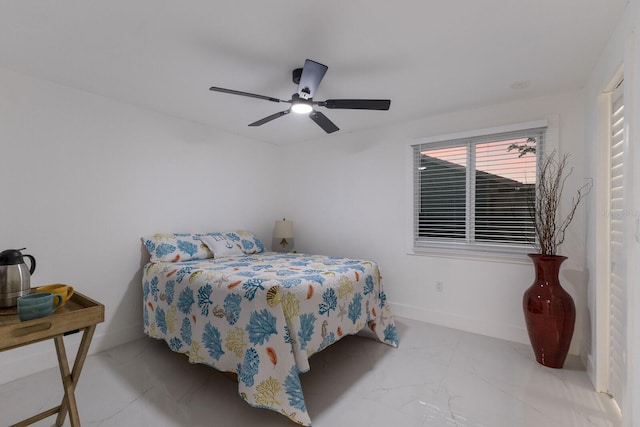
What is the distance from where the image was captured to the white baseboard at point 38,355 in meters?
2.17

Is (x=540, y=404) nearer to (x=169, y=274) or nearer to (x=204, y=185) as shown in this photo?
(x=169, y=274)

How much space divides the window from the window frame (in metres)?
0.01

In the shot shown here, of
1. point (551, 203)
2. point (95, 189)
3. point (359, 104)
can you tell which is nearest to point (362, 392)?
point (359, 104)

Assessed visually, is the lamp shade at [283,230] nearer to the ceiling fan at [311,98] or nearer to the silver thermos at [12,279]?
the ceiling fan at [311,98]

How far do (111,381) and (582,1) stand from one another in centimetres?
367

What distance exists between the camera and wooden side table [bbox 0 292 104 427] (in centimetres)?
123

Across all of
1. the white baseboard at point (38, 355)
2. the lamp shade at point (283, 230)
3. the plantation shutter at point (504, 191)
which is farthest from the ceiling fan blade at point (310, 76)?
the white baseboard at point (38, 355)

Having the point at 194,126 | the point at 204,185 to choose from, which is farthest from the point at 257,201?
the point at 194,126

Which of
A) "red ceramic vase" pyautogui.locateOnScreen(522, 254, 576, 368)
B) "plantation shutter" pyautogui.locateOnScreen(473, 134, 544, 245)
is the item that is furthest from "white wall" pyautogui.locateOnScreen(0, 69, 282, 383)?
"red ceramic vase" pyautogui.locateOnScreen(522, 254, 576, 368)

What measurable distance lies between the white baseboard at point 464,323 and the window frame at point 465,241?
2.05ft

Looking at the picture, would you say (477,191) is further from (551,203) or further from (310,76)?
(310,76)

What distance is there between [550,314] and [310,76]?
247 centimetres

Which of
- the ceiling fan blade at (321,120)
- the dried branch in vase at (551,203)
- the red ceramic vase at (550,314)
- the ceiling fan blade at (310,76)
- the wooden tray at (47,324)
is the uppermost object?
the ceiling fan blade at (310,76)

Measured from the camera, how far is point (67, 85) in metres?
2.47
